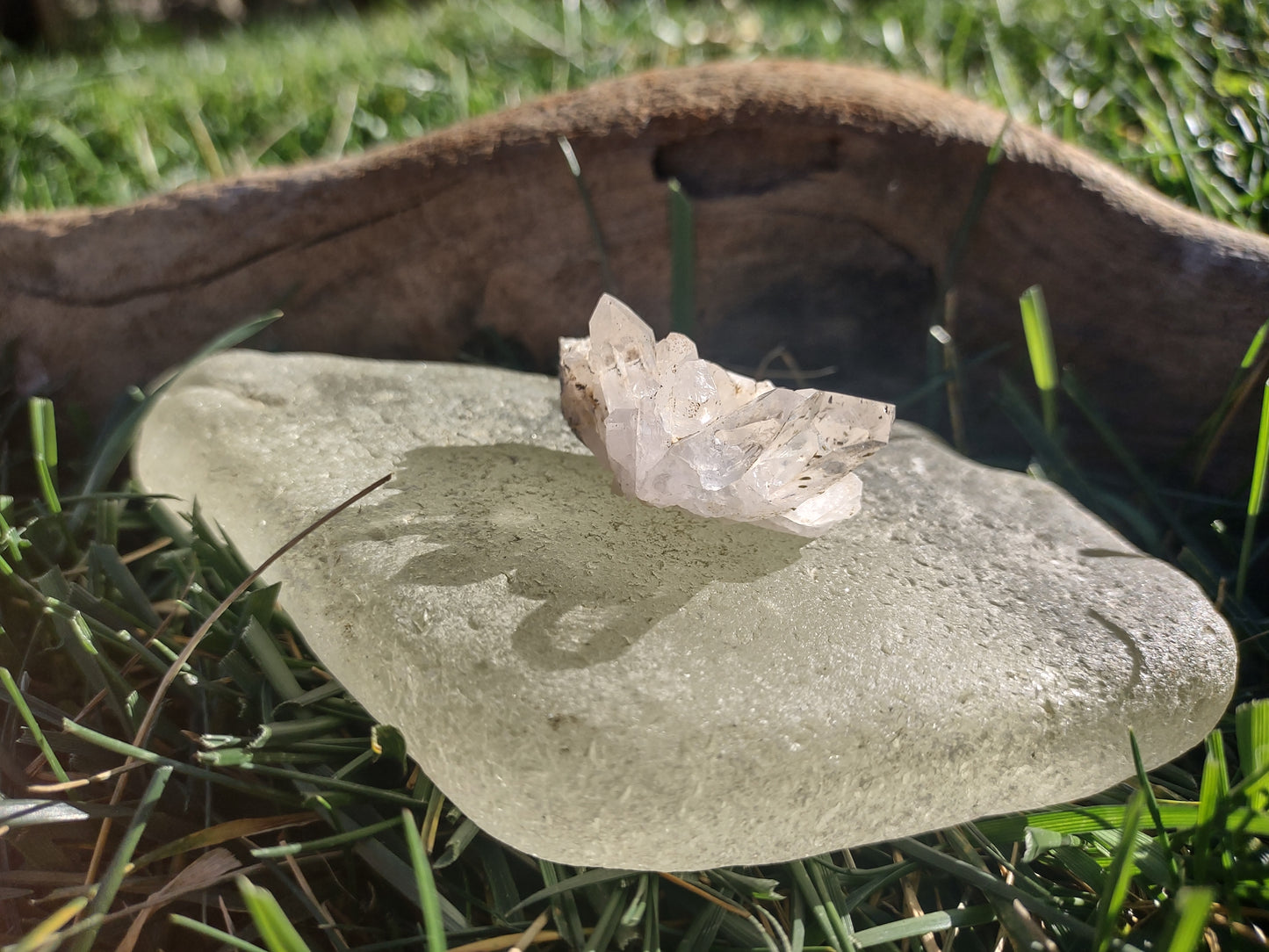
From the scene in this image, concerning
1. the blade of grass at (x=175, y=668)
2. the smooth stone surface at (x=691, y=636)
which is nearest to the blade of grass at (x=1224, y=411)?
the smooth stone surface at (x=691, y=636)

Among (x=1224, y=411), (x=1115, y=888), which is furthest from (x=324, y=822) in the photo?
(x=1224, y=411)

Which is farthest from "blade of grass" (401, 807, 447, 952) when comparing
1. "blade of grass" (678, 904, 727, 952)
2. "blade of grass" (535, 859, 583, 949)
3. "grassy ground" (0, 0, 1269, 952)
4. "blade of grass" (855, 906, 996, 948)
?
"blade of grass" (855, 906, 996, 948)

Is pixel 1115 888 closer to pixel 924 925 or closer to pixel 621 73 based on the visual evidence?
pixel 924 925

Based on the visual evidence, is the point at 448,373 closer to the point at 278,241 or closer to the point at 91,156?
the point at 278,241

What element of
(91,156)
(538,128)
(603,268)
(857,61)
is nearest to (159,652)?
(603,268)

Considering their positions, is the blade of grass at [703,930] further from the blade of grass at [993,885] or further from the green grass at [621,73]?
the green grass at [621,73]

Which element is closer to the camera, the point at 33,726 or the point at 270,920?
the point at 270,920

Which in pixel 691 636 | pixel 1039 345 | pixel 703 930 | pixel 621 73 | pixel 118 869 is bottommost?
pixel 703 930
